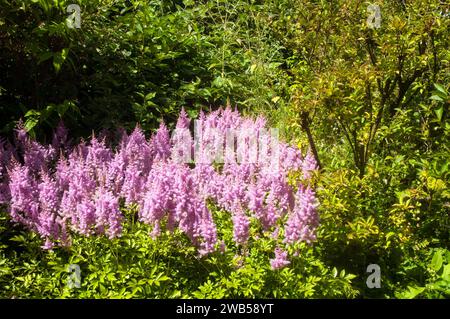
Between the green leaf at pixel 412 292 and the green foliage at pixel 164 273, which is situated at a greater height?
the green foliage at pixel 164 273

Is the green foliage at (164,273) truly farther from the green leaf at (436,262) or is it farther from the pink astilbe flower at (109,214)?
the green leaf at (436,262)

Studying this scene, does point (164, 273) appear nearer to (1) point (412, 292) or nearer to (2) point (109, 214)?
(2) point (109, 214)

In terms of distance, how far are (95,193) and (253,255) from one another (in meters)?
1.11

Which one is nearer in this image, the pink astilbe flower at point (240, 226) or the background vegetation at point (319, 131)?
the pink astilbe flower at point (240, 226)

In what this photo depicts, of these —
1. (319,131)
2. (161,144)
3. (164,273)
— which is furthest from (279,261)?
(319,131)

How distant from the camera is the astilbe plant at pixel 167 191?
290cm

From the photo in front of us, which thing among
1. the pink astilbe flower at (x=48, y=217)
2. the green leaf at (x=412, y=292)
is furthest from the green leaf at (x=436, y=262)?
the pink astilbe flower at (x=48, y=217)

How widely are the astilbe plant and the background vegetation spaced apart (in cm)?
19

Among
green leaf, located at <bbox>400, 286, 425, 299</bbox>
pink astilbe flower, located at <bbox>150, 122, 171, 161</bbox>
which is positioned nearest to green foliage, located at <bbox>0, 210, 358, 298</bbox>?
green leaf, located at <bbox>400, 286, 425, 299</bbox>

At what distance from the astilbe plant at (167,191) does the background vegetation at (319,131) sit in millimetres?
186

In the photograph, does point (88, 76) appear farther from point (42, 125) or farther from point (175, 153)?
point (175, 153)

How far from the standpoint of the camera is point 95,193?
3207mm

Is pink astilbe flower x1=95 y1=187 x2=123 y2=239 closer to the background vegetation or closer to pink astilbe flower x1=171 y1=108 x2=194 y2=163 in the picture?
the background vegetation

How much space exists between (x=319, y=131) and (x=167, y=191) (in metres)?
1.90
